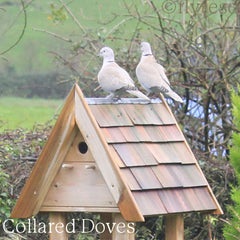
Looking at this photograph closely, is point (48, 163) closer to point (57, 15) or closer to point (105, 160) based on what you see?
point (105, 160)

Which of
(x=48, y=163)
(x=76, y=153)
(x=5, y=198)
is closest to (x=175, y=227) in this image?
(x=76, y=153)

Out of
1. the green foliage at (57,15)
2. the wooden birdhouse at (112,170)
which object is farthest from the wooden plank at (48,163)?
the green foliage at (57,15)

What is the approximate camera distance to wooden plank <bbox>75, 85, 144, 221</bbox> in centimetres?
315

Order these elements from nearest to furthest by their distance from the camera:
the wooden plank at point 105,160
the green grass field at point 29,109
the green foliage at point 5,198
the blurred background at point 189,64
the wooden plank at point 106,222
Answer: the wooden plank at point 105,160
the wooden plank at point 106,222
the green foliage at point 5,198
the blurred background at point 189,64
the green grass field at point 29,109

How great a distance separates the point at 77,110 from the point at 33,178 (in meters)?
0.44

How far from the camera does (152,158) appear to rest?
346cm

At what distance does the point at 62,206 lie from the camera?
3.45 meters

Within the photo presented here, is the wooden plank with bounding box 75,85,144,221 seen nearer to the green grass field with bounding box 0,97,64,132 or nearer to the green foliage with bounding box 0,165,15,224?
the green foliage with bounding box 0,165,15,224


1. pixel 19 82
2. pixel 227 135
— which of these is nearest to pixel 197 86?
pixel 227 135

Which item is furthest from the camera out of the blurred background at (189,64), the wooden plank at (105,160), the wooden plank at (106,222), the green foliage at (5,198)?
the blurred background at (189,64)

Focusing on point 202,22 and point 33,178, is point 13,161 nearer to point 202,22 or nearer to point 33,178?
point 33,178

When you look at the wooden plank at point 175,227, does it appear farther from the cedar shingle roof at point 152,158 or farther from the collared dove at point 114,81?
the collared dove at point 114,81

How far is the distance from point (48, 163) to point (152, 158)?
22.0 inches

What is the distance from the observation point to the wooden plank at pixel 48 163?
3.38 metres
